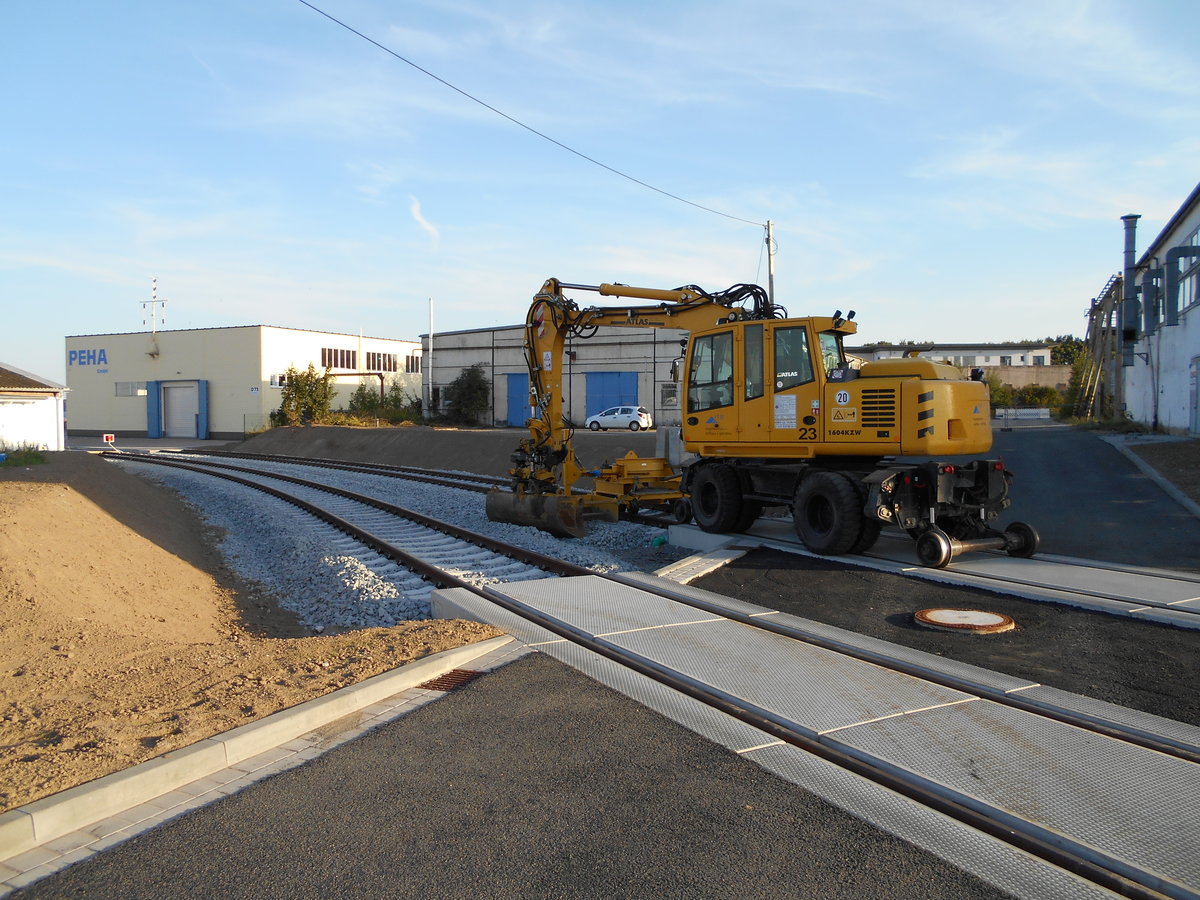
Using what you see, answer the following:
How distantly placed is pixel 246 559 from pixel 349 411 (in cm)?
3820

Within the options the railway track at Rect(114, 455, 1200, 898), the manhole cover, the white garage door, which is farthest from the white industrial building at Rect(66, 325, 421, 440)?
the manhole cover

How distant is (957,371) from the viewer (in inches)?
434

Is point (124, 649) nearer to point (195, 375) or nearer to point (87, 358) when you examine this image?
point (195, 375)

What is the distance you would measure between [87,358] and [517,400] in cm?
2998

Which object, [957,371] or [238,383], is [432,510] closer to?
[957,371]

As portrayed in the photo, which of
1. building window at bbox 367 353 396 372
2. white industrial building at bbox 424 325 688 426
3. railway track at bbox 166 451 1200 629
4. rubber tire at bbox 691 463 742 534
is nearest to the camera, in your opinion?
railway track at bbox 166 451 1200 629

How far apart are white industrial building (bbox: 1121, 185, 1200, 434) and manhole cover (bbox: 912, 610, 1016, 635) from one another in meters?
18.5

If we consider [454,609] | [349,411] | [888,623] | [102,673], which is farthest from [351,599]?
[349,411]

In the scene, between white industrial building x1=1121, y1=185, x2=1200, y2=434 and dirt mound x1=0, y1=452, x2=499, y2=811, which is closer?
dirt mound x1=0, y1=452, x2=499, y2=811

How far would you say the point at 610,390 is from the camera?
158ft

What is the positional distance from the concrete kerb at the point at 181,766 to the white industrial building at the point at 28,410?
87.7 feet

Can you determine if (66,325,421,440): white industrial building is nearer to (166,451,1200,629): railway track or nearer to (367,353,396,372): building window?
(367,353,396,372): building window

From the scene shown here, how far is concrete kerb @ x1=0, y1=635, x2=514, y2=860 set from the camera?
11.4 ft

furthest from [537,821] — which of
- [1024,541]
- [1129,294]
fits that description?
[1129,294]
